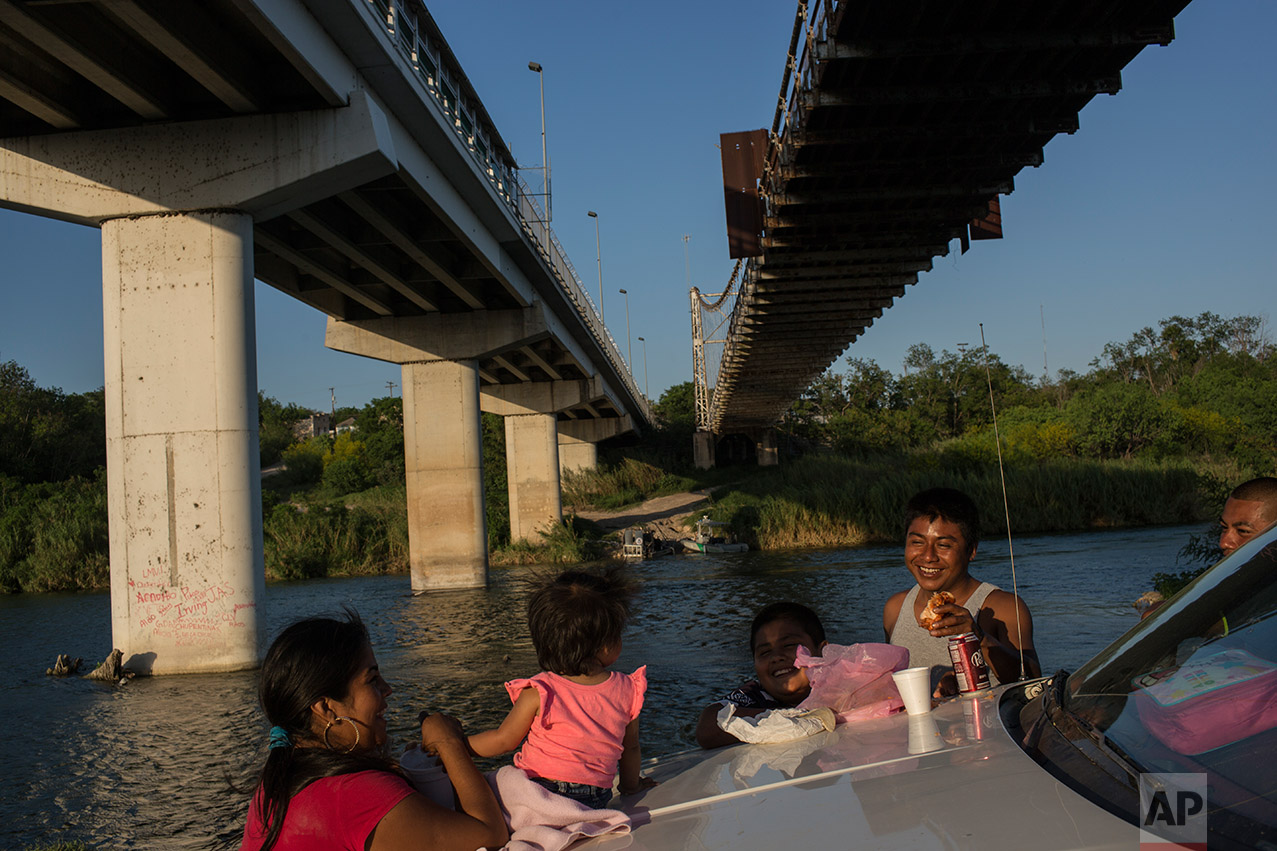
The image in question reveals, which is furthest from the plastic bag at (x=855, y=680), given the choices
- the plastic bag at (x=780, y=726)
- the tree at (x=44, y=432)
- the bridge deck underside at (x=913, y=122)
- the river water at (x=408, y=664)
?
the tree at (x=44, y=432)

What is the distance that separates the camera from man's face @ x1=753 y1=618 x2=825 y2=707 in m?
4.07

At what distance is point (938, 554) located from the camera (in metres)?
3.92

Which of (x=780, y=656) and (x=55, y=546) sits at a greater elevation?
(x=55, y=546)

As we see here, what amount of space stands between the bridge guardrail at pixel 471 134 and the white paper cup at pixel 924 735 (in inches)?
426

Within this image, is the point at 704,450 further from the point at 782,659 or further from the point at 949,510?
the point at 949,510

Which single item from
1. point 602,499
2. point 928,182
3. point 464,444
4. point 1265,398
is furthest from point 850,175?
point 1265,398

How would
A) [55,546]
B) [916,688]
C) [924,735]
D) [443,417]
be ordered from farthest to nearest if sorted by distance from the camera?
1. [55,546]
2. [443,417]
3. [916,688]
4. [924,735]

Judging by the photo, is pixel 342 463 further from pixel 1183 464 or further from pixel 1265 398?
pixel 1265 398

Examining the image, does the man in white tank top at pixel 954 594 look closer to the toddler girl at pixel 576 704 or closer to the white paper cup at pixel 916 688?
the white paper cup at pixel 916 688

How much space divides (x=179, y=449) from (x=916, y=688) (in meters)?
10.3

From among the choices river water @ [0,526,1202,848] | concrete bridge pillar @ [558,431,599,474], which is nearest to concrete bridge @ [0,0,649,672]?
river water @ [0,526,1202,848]

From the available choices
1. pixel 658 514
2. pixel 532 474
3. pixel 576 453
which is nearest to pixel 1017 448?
pixel 658 514

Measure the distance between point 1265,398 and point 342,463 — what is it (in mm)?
49321

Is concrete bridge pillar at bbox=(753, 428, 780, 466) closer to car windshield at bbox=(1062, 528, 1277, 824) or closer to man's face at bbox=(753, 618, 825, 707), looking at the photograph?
man's face at bbox=(753, 618, 825, 707)
